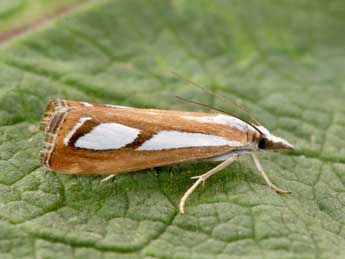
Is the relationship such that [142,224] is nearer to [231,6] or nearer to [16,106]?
[16,106]

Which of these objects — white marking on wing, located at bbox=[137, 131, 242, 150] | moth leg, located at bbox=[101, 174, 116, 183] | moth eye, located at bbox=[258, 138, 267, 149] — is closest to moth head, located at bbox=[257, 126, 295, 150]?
moth eye, located at bbox=[258, 138, 267, 149]

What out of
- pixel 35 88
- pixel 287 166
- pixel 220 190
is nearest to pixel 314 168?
pixel 287 166

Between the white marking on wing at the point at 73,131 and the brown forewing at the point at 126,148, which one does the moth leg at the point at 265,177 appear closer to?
the brown forewing at the point at 126,148

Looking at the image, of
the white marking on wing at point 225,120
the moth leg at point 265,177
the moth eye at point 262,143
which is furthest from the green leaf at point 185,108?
the white marking on wing at point 225,120

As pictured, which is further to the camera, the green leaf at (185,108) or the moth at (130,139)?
the moth at (130,139)

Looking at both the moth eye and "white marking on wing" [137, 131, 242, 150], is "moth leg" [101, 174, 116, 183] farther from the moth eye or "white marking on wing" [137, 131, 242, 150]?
the moth eye

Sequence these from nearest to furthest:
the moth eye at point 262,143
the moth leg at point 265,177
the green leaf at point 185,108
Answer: the green leaf at point 185,108, the moth leg at point 265,177, the moth eye at point 262,143
